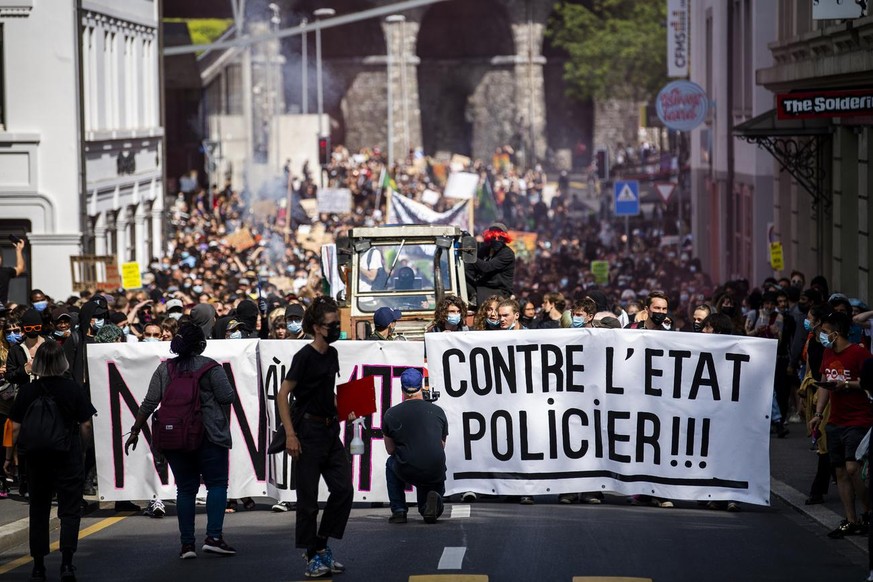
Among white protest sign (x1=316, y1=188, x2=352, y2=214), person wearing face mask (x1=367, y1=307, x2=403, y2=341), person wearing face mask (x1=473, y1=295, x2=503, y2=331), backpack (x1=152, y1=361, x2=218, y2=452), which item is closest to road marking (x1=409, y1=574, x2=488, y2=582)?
backpack (x1=152, y1=361, x2=218, y2=452)

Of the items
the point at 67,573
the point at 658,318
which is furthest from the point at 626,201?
the point at 67,573

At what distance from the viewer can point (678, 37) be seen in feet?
162

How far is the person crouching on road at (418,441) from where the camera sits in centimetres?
1372

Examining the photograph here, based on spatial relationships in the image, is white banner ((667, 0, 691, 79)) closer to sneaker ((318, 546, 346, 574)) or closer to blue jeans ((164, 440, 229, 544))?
blue jeans ((164, 440, 229, 544))

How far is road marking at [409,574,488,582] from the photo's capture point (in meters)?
11.3

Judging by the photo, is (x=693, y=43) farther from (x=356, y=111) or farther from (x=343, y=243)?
(x=356, y=111)

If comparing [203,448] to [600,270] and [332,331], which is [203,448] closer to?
[332,331]

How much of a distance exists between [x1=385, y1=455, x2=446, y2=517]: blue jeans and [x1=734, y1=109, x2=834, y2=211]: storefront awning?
601 inches

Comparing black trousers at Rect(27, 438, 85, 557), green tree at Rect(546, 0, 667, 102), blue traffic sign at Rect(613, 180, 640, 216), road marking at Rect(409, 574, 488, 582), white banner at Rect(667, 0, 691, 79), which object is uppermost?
green tree at Rect(546, 0, 667, 102)

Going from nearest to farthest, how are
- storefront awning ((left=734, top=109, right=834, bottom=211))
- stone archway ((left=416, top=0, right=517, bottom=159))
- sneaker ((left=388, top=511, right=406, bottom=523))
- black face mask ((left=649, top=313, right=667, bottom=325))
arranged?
sneaker ((left=388, top=511, right=406, bottom=523)) → black face mask ((left=649, top=313, right=667, bottom=325)) → storefront awning ((left=734, top=109, right=834, bottom=211)) → stone archway ((left=416, top=0, right=517, bottom=159))

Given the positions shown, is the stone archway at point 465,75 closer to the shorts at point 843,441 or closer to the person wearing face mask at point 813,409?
the person wearing face mask at point 813,409

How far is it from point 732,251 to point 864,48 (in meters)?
15.6

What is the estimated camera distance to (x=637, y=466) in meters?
14.7

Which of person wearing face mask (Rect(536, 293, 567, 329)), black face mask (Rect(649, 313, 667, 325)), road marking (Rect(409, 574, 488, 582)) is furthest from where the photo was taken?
person wearing face mask (Rect(536, 293, 567, 329))
